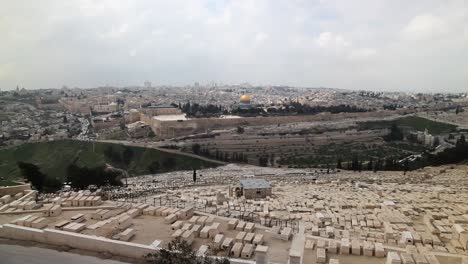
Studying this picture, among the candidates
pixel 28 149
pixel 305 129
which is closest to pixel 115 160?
pixel 28 149

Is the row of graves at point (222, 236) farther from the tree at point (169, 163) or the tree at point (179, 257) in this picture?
the tree at point (169, 163)

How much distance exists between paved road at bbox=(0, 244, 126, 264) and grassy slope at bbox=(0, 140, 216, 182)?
2158 centimetres

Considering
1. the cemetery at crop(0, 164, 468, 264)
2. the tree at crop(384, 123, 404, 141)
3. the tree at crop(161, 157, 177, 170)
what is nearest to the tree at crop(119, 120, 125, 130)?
the tree at crop(161, 157, 177, 170)

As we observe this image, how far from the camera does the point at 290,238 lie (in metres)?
10.0

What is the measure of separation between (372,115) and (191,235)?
50.5 meters

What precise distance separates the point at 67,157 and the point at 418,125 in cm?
4032

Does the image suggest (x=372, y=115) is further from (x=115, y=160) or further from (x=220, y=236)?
(x=220, y=236)

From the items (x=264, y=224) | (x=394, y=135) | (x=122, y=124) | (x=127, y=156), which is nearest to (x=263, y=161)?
(x=127, y=156)

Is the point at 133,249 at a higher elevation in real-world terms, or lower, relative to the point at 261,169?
higher

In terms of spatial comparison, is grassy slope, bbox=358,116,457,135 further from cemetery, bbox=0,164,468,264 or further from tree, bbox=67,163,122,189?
tree, bbox=67,163,122,189

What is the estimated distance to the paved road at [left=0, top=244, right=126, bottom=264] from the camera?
8.65 meters

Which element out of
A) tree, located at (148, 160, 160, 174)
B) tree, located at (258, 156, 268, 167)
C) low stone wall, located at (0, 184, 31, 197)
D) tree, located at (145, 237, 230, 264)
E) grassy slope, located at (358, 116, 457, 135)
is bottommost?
tree, located at (148, 160, 160, 174)

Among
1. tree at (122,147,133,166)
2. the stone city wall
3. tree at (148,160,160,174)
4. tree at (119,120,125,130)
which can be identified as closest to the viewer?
tree at (148,160,160,174)

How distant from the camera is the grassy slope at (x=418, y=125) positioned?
47.1 meters
